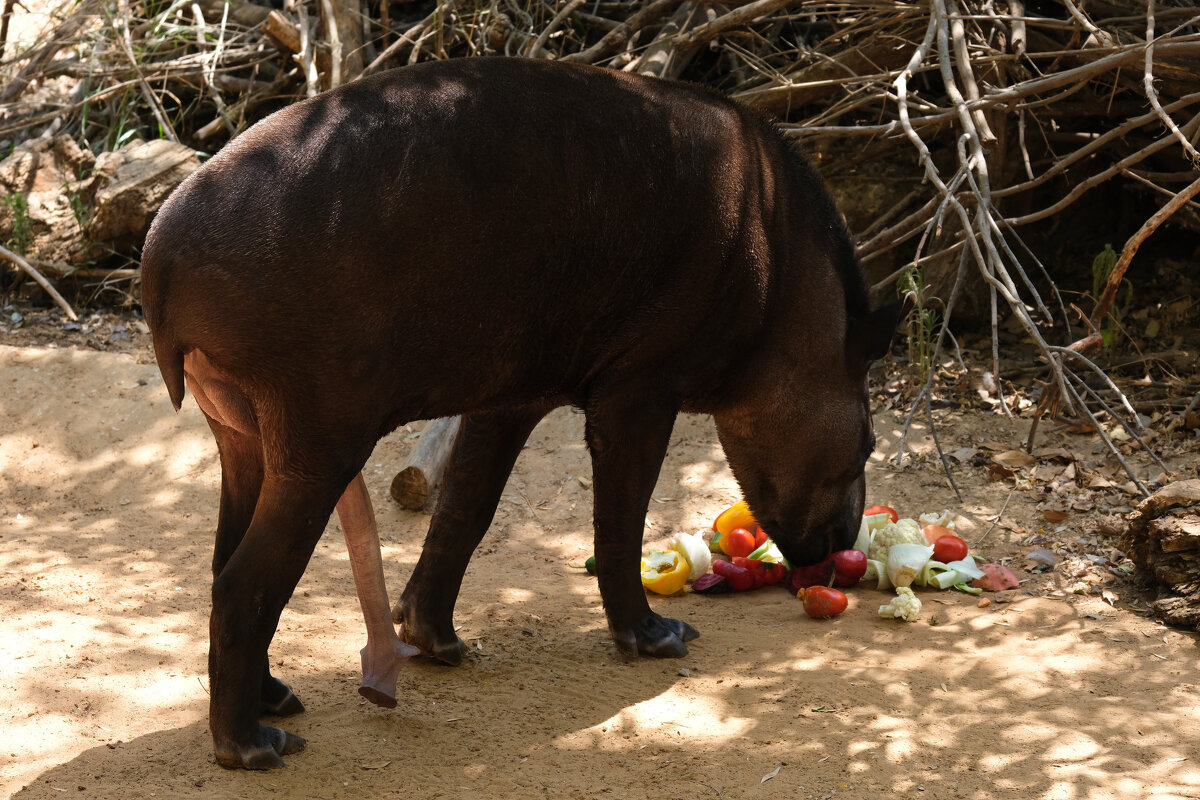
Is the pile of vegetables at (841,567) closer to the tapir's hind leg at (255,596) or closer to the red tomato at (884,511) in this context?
the red tomato at (884,511)

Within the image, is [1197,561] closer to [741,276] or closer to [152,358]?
[741,276]

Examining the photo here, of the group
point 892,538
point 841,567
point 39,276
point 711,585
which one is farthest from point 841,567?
point 39,276

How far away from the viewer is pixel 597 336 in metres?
4.03

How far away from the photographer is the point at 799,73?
7.14 meters

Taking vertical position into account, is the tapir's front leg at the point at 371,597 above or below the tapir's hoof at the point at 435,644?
above

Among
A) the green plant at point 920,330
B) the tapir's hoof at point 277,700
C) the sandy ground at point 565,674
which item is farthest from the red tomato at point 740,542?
the tapir's hoof at point 277,700

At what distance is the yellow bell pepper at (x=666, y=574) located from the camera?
5137mm

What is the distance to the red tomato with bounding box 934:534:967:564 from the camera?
5.11 m

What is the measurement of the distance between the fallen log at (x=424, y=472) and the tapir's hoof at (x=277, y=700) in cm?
206

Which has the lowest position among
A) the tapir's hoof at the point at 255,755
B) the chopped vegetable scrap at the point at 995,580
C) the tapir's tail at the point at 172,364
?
the chopped vegetable scrap at the point at 995,580

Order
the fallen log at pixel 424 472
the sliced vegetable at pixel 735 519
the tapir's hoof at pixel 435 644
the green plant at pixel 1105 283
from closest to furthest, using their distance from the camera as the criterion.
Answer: the tapir's hoof at pixel 435 644 → the sliced vegetable at pixel 735 519 → the fallen log at pixel 424 472 → the green plant at pixel 1105 283

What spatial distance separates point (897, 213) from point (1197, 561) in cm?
357

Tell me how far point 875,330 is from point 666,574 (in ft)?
4.72

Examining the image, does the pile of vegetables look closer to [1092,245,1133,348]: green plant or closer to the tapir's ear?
the tapir's ear
